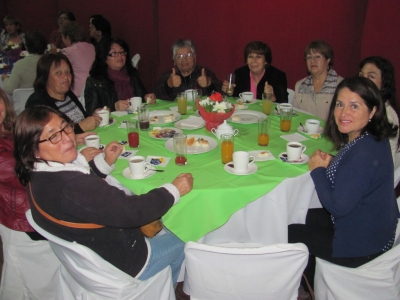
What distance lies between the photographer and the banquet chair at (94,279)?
1.36 meters

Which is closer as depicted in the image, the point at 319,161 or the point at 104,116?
the point at 319,161

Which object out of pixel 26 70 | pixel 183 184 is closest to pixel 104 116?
pixel 183 184

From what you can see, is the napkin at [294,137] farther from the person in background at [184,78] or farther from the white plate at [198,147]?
the person in background at [184,78]

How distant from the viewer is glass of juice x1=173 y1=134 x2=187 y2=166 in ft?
6.30

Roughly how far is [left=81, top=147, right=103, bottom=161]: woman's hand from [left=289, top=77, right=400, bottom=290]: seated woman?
1.22 meters

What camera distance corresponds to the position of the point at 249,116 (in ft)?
9.04

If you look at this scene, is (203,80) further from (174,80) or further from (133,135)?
(133,135)

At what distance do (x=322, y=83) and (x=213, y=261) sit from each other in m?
2.41

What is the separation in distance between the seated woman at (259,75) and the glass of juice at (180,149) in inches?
60.1

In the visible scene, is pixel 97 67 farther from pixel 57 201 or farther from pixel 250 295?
pixel 250 295

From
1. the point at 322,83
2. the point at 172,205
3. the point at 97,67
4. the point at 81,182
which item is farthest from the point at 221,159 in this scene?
the point at 97,67

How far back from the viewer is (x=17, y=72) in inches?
169

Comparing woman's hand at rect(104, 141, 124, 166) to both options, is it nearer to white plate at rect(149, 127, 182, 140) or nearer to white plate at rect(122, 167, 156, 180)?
white plate at rect(122, 167, 156, 180)

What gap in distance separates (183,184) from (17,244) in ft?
3.54
